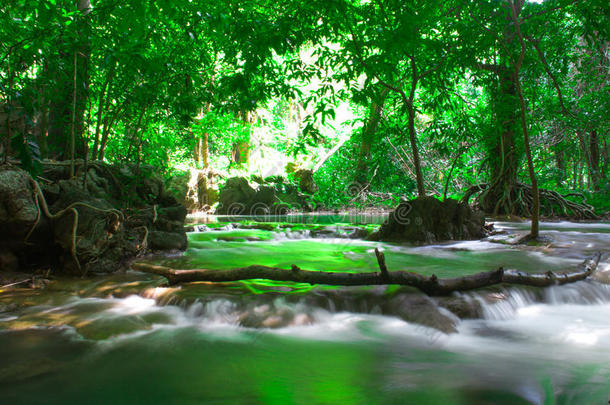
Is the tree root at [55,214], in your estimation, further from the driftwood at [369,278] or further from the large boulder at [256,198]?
the large boulder at [256,198]

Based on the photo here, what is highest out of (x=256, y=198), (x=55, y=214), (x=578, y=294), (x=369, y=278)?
(x=256, y=198)

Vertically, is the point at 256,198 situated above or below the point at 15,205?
above

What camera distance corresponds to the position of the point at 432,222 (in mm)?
6938

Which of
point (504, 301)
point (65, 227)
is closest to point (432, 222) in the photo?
point (504, 301)

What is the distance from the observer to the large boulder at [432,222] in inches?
268

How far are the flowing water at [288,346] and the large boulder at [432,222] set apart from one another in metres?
2.87

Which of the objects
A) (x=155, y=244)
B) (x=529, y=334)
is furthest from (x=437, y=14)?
(x=155, y=244)

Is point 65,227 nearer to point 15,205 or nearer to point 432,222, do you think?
point 15,205

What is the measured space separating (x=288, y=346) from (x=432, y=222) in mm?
5103

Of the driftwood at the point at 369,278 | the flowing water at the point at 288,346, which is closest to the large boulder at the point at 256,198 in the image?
the flowing water at the point at 288,346

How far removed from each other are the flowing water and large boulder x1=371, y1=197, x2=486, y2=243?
2872 mm

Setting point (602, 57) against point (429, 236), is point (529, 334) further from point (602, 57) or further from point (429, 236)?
point (602, 57)

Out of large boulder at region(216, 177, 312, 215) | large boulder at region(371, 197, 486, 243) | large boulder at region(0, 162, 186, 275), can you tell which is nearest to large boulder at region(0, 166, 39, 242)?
large boulder at region(0, 162, 186, 275)

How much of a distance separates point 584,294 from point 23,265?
559 cm
